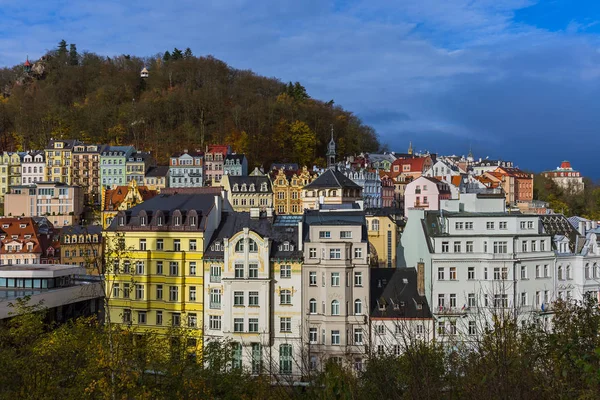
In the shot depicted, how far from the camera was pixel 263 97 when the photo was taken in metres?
118

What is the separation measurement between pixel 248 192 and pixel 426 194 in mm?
21986

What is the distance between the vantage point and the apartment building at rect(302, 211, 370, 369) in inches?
1369

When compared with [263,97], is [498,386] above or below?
below

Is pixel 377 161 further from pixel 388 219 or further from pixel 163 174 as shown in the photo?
pixel 388 219

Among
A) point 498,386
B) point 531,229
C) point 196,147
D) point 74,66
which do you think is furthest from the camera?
point 74,66

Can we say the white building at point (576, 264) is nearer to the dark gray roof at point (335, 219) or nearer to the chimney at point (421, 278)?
the chimney at point (421, 278)

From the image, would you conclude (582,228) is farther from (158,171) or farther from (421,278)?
(158,171)

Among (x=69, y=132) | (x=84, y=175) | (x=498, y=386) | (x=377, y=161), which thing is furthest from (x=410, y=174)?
(x=498, y=386)

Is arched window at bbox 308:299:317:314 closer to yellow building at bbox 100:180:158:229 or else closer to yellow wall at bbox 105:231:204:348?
yellow wall at bbox 105:231:204:348

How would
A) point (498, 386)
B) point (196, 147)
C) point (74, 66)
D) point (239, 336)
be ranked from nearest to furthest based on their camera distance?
point (498, 386) → point (239, 336) → point (196, 147) → point (74, 66)

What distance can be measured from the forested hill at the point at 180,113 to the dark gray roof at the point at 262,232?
63.6 meters

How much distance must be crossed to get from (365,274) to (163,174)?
65.5m

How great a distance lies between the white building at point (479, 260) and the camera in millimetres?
36031

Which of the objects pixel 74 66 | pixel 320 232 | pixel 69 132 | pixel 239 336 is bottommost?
pixel 239 336
